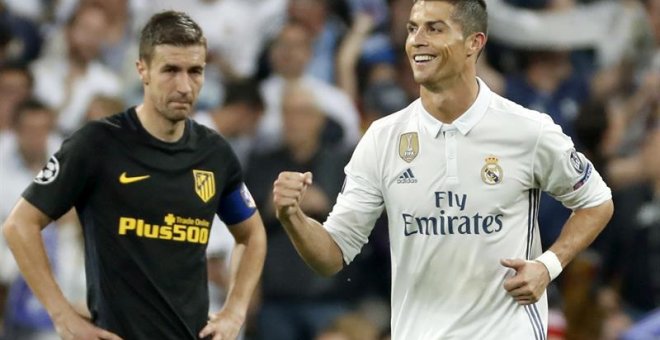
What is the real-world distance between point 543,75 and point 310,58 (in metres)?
1.84

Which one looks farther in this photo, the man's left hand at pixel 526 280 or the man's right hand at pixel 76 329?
the man's right hand at pixel 76 329

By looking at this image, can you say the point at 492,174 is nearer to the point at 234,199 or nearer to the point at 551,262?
the point at 551,262

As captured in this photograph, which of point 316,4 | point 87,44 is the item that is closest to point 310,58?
point 316,4

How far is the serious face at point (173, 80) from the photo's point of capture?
5855mm

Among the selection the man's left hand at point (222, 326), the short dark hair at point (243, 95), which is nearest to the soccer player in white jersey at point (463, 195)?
the man's left hand at point (222, 326)

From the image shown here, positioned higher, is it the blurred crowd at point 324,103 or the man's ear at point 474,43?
the man's ear at point 474,43

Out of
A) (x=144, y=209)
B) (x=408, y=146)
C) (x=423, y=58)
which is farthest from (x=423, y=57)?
(x=144, y=209)

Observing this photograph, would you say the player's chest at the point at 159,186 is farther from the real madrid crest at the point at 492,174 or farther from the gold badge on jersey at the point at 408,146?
the real madrid crest at the point at 492,174

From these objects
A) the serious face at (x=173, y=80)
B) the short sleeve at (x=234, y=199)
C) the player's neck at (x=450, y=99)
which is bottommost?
the short sleeve at (x=234, y=199)

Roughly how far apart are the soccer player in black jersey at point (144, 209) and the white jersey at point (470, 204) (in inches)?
33.1

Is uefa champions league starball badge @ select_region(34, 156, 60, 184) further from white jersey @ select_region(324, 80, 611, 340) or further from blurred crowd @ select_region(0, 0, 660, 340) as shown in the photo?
blurred crowd @ select_region(0, 0, 660, 340)

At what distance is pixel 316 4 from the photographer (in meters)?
10.8

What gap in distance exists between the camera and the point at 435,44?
544 cm

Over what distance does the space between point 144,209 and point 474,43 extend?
156 centimetres
